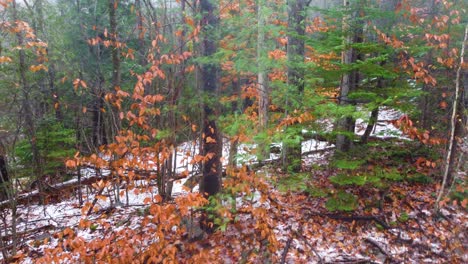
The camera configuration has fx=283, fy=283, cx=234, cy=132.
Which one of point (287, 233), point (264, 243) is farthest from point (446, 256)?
point (264, 243)

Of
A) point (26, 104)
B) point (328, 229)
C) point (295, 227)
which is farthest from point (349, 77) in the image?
point (26, 104)

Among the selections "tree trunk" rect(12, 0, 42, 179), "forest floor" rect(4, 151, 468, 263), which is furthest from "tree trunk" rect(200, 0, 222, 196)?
"tree trunk" rect(12, 0, 42, 179)

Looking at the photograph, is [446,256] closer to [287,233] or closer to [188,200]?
[287,233]

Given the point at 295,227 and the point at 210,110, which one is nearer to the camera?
the point at 210,110

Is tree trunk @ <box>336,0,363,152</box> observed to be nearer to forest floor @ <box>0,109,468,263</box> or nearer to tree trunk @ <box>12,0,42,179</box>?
forest floor @ <box>0,109,468,263</box>

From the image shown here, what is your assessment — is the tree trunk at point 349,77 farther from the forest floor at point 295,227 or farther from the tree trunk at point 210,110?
the tree trunk at point 210,110

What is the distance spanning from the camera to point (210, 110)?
5.68 metres

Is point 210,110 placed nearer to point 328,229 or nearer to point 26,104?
point 328,229

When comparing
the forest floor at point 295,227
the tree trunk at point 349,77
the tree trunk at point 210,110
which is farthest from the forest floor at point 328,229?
the tree trunk at point 349,77

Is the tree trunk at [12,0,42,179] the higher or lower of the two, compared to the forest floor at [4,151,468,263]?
higher

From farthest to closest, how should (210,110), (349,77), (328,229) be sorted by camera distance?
1. (349,77)
2. (328,229)
3. (210,110)

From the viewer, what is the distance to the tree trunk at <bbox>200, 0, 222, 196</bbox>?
5449 millimetres

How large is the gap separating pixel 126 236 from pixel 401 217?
6179 millimetres

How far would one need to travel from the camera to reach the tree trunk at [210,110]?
5449 mm
